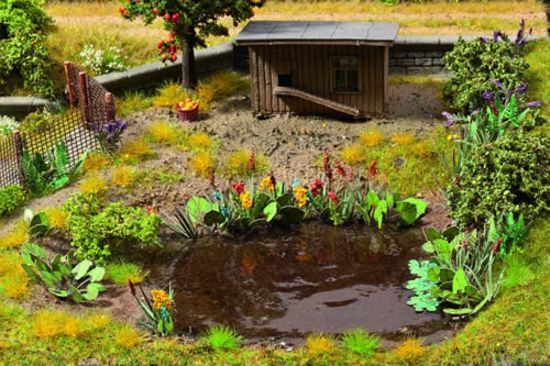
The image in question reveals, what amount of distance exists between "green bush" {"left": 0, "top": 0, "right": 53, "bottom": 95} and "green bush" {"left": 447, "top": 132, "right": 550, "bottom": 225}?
7885mm

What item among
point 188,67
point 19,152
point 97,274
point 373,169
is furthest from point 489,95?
point 19,152

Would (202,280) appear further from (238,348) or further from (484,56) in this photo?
(484,56)

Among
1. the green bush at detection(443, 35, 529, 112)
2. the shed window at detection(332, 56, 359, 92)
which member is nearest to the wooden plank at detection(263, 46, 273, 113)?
the shed window at detection(332, 56, 359, 92)

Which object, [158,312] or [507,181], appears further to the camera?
[507,181]

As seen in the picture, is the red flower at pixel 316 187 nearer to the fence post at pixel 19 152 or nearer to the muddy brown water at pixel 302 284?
the muddy brown water at pixel 302 284

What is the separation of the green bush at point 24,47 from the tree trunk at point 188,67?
7.53ft

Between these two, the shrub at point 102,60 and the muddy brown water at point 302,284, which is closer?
the muddy brown water at point 302,284

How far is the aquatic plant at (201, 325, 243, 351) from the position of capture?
11.9 metres

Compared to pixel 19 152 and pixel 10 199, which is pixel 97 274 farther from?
pixel 19 152

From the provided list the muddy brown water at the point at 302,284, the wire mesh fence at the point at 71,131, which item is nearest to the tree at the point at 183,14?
the wire mesh fence at the point at 71,131

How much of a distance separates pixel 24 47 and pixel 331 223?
700 cm

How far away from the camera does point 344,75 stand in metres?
17.2

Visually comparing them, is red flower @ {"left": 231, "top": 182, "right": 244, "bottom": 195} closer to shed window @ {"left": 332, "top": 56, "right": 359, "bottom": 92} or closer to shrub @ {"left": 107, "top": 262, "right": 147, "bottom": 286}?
shrub @ {"left": 107, "top": 262, "right": 147, "bottom": 286}

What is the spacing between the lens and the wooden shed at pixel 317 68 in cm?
1689
